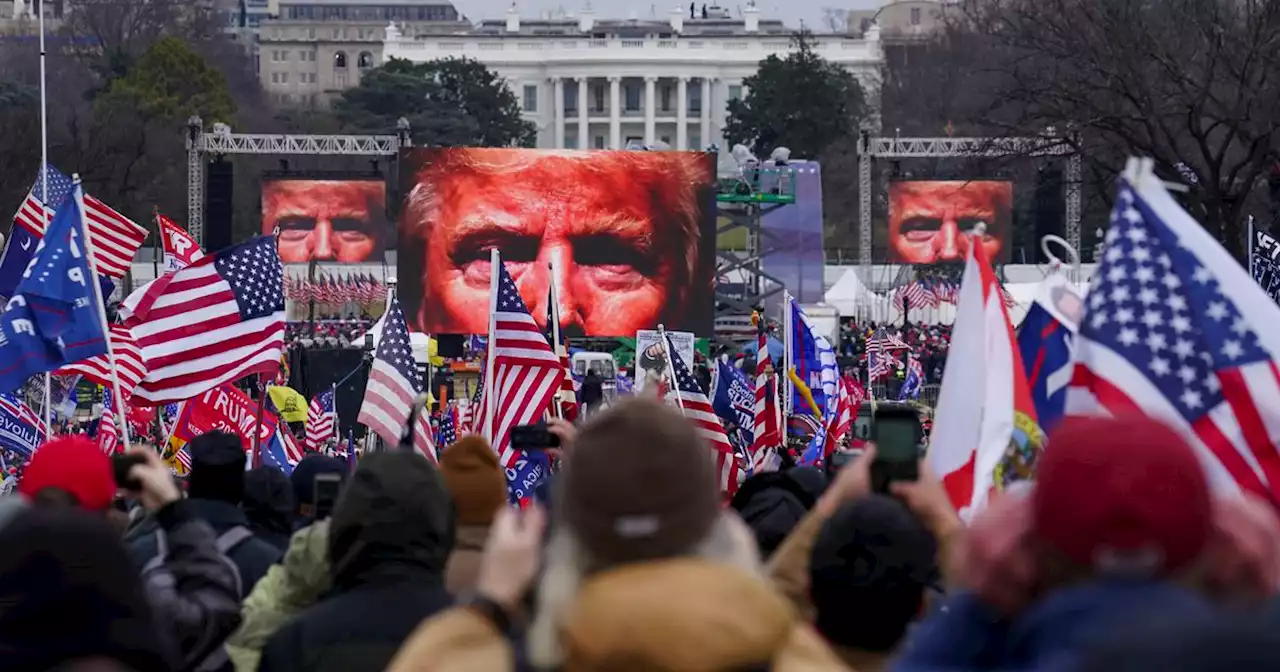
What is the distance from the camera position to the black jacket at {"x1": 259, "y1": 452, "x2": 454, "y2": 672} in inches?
174

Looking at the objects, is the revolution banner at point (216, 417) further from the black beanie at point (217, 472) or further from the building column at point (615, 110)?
the building column at point (615, 110)

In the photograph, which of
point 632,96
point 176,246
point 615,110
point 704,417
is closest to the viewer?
point 704,417

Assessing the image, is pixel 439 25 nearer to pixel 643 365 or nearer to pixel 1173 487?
pixel 643 365

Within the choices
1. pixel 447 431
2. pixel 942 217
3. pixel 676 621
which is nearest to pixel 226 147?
pixel 942 217

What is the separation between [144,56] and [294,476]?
81722 millimetres

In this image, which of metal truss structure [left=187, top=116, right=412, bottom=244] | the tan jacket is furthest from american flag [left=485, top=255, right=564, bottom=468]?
metal truss structure [left=187, top=116, right=412, bottom=244]

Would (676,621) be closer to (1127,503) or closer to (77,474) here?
(1127,503)

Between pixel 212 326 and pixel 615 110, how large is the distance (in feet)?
408

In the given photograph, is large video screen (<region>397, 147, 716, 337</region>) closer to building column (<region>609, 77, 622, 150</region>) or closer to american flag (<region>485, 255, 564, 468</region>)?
american flag (<region>485, 255, 564, 468</region>)

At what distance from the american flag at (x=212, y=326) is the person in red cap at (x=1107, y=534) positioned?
31.9 ft

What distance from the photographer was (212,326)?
42.3 ft

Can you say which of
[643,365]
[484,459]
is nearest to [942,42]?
[643,365]

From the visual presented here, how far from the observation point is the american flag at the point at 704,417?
12.4 m

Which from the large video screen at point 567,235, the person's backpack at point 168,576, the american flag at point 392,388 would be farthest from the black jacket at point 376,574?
the large video screen at point 567,235
